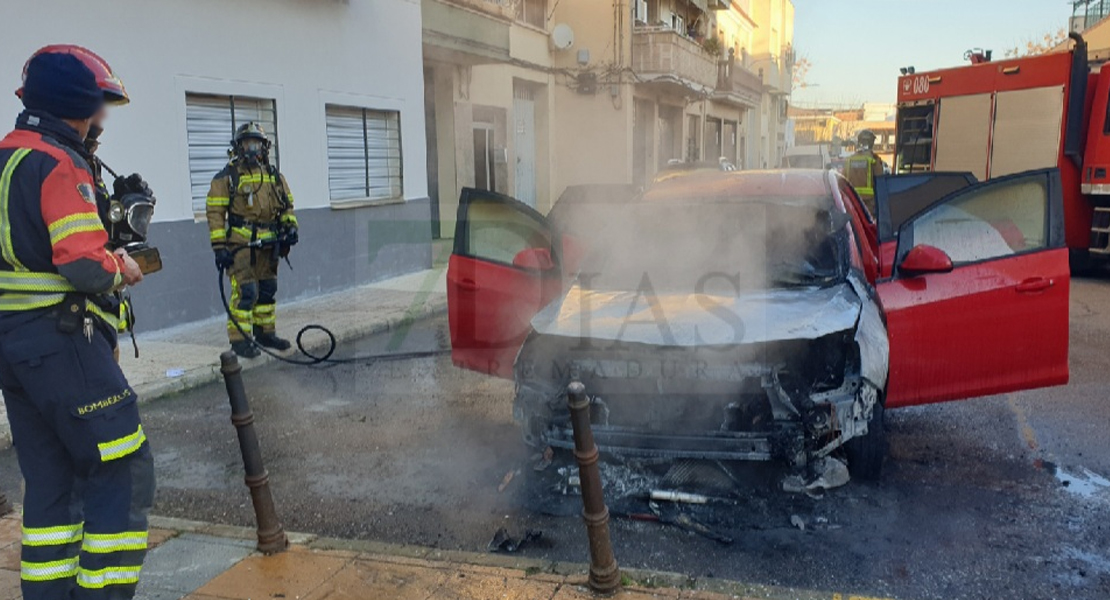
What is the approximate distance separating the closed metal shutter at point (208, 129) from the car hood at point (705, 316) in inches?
227

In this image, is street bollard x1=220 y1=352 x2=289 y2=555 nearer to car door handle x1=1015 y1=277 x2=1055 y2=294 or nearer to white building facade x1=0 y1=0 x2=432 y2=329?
car door handle x1=1015 y1=277 x2=1055 y2=294

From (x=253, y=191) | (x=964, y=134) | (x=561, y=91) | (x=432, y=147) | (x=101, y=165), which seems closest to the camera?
(x=101, y=165)

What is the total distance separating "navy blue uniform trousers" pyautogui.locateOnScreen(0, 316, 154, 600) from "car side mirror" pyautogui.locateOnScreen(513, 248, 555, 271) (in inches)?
100.0

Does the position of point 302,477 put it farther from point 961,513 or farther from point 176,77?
point 176,77

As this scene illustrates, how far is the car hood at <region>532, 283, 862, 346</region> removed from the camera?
3699mm

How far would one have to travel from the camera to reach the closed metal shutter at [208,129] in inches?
339

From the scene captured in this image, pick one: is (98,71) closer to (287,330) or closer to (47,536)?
(47,536)

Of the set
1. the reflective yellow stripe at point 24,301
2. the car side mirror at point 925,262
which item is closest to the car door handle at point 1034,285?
the car side mirror at point 925,262

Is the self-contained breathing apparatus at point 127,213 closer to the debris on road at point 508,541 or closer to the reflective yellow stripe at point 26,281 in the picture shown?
the reflective yellow stripe at point 26,281

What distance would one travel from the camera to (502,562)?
3.38m

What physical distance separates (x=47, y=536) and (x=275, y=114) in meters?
7.65

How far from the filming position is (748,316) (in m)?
3.86

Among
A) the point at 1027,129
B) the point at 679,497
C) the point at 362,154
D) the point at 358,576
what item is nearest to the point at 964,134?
the point at 1027,129

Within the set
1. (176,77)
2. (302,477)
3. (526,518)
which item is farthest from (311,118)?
(526,518)
